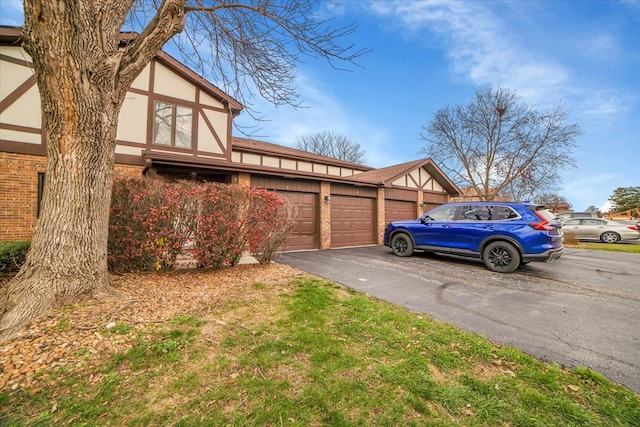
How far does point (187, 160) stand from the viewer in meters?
7.40

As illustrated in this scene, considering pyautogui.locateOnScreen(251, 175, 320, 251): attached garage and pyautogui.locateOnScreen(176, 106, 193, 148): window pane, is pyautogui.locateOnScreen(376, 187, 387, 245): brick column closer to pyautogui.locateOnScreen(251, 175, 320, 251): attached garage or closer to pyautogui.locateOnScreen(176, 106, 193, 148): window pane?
pyautogui.locateOnScreen(251, 175, 320, 251): attached garage

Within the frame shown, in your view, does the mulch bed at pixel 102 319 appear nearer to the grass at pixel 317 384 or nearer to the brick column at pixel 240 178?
→ the grass at pixel 317 384

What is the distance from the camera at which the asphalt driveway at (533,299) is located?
2.76 m

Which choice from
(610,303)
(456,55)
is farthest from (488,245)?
(456,55)

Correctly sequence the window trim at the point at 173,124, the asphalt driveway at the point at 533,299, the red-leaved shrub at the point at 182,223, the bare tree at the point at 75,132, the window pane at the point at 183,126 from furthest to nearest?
the window pane at the point at 183,126 → the window trim at the point at 173,124 → the red-leaved shrub at the point at 182,223 → the bare tree at the point at 75,132 → the asphalt driveway at the point at 533,299

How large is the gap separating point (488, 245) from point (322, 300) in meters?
4.94

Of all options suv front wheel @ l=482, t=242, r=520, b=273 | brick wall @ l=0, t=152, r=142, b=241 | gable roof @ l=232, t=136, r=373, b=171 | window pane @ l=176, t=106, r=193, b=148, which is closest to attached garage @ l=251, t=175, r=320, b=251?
window pane @ l=176, t=106, r=193, b=148

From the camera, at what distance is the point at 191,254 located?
4.95 metres

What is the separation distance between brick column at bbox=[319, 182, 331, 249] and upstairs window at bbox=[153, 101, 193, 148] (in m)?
5.19

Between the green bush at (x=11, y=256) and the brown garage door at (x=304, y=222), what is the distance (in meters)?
6.10

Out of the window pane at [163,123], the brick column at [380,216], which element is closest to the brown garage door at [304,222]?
the brick column at [380,216]

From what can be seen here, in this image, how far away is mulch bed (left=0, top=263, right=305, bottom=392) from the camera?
82.0 inches

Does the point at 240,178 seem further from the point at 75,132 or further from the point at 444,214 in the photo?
the point at 444,214

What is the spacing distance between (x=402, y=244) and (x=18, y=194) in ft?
35.7
